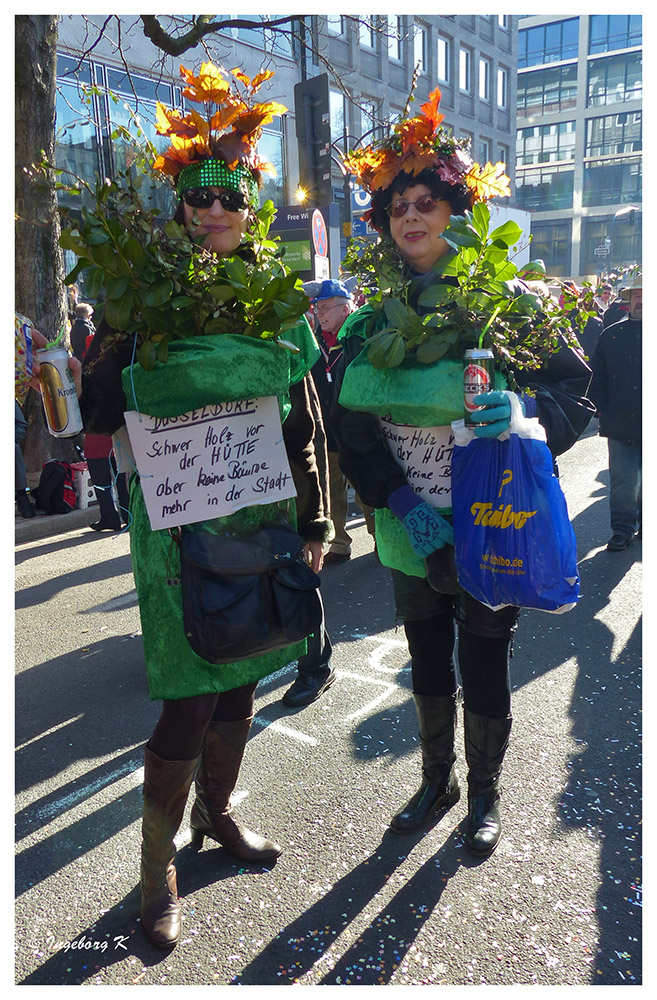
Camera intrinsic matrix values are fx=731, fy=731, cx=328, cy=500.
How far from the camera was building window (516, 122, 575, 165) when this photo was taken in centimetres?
4828

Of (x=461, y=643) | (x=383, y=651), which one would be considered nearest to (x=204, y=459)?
(x=461, y=643)

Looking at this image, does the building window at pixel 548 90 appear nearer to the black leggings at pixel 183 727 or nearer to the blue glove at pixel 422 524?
the blue glove at pixel 422 524

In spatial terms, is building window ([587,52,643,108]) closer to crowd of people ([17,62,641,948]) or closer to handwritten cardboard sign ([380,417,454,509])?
crowd of people ([17,62,641,948])

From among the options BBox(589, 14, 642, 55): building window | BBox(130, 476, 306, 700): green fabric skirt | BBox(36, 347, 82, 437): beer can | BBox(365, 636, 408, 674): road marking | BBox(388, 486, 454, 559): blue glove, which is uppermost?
BBox(589, 14, 642, 55): building window

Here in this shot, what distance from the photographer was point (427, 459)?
7.35ft

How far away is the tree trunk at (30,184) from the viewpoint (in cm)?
705

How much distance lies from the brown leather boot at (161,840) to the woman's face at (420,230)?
1.64 meters

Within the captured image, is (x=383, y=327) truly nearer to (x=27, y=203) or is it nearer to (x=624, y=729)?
(x=624, y=729)

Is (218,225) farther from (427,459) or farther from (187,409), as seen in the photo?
(427,459)

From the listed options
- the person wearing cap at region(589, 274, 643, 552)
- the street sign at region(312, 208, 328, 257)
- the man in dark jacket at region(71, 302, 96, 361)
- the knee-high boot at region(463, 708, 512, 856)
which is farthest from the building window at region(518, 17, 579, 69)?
the knee-high boot at region(463, 708, 512, 856)

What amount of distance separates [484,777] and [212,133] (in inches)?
84.2

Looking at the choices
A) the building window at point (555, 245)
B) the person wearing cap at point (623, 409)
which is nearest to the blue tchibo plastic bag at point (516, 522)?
the person wearing cap at point (623, 409)

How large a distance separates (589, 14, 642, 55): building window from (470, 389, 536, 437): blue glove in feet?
173
